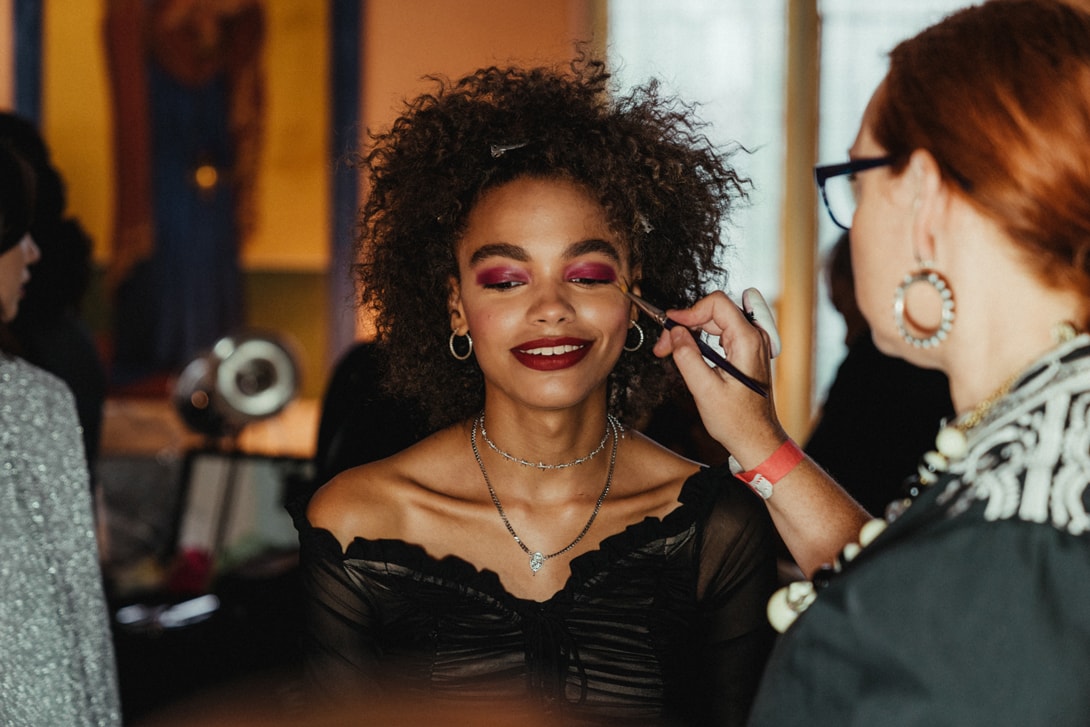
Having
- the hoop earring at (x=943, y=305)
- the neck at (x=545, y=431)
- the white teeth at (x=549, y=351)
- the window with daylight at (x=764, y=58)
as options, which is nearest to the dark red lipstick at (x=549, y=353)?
the white teeth at (x=549, y=351)

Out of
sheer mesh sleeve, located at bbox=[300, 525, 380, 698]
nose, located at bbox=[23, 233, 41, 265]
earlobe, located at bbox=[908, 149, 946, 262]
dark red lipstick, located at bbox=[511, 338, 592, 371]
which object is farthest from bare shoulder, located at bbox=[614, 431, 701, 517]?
nose, located at bbox=[23, 233, 41, 265]

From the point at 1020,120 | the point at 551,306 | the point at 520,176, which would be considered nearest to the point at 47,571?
the point at 551,306

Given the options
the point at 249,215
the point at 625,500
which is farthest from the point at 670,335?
the point at 249,215

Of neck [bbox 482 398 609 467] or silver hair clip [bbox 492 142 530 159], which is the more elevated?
silver hair clip [bbox 492 142 530 159]

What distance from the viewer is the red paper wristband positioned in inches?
64.6

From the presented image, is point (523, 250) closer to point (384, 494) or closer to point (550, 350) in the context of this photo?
point (550, 350)

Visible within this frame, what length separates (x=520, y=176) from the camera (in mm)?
1936

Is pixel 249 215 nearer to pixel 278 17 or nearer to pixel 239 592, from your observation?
pixel 278 17

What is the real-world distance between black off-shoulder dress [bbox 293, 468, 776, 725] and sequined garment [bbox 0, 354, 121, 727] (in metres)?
0.34

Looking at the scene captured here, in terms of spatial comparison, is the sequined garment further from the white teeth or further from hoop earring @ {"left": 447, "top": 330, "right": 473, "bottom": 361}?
the white teeth

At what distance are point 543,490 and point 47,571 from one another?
806 mm

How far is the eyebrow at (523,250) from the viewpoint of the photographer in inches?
72.8

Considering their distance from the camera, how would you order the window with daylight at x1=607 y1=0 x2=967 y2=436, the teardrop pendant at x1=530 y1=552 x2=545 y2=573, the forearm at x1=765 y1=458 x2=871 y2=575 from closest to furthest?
the forearm at x1=765 y1=458 x2=871 y2=575
the teardrop pendant at x1=530 y1=552 x2=545 y2=573
the window with daylight at x1=607 y1=0 x2=967 y2=436

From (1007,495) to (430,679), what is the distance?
3.66 ft
